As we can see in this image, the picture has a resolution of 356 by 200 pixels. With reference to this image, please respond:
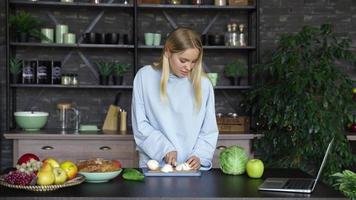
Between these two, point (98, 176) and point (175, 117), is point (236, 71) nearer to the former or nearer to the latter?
point (175, 117)

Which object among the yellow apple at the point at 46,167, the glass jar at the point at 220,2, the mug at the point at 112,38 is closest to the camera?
the yellow apple at the point at 46,167

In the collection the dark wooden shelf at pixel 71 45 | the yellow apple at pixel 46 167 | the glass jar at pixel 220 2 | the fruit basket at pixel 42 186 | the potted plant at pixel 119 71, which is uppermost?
the glass jar at pixel 220 2

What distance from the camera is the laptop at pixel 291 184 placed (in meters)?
2.21

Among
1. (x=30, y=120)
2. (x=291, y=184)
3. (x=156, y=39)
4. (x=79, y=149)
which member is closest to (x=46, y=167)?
(x=291, y=184)

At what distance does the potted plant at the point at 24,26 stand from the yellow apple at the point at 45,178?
311 centimetres

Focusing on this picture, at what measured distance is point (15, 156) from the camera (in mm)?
4789

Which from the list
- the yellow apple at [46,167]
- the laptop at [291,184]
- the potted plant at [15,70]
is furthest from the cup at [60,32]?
the laptop at [291,184]

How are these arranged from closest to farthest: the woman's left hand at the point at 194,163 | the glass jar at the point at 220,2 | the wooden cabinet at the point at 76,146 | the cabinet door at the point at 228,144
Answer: the woman's left hand at the point at 194,163 → the wooden cabinet at the point at 76,146 → the cabinet door at the point at 228,144 → the glass jar at the point at 220,2

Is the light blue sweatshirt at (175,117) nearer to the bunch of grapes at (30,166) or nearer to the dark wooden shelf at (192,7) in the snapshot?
the bunch of grapes at (30,166)

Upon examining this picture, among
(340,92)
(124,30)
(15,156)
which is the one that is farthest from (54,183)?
(124,30)

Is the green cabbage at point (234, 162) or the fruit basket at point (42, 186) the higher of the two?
the green cabbage at point (234, 162)

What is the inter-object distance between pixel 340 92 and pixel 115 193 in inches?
120

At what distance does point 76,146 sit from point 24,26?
1.25 m

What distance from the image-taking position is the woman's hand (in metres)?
2.69
